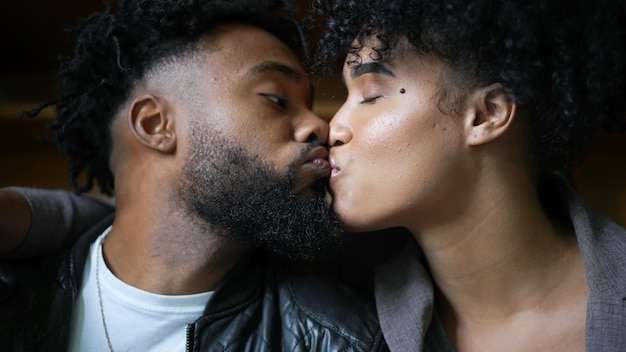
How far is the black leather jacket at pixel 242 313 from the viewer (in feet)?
3.52

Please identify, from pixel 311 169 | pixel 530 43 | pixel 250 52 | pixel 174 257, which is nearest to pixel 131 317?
pixel 174 257

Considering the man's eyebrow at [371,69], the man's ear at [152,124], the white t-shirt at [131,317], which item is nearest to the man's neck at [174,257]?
the white t-shirt at [131,317]

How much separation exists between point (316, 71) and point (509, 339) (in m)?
0.56

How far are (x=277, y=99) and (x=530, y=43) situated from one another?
43cm

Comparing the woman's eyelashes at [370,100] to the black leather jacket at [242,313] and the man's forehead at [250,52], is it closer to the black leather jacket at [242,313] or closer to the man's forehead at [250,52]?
the man's forehead at [250,52]

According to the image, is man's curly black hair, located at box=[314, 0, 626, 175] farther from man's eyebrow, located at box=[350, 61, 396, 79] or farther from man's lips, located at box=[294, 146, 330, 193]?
man's lips, located at box=[294, 146, 330, 193]

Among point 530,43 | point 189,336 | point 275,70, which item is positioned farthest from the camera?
point 275,70

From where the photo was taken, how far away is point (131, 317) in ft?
3.65

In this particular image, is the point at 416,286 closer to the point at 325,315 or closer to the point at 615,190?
the point at 325,315

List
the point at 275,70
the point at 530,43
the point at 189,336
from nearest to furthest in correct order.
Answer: the point at 530,43 → the point at 189,336 → the point at 275,70

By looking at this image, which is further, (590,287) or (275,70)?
(275,70)

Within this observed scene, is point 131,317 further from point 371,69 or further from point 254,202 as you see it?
point 371,69

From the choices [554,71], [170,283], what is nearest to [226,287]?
[170,283]

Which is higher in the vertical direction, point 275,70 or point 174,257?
point 275,70
